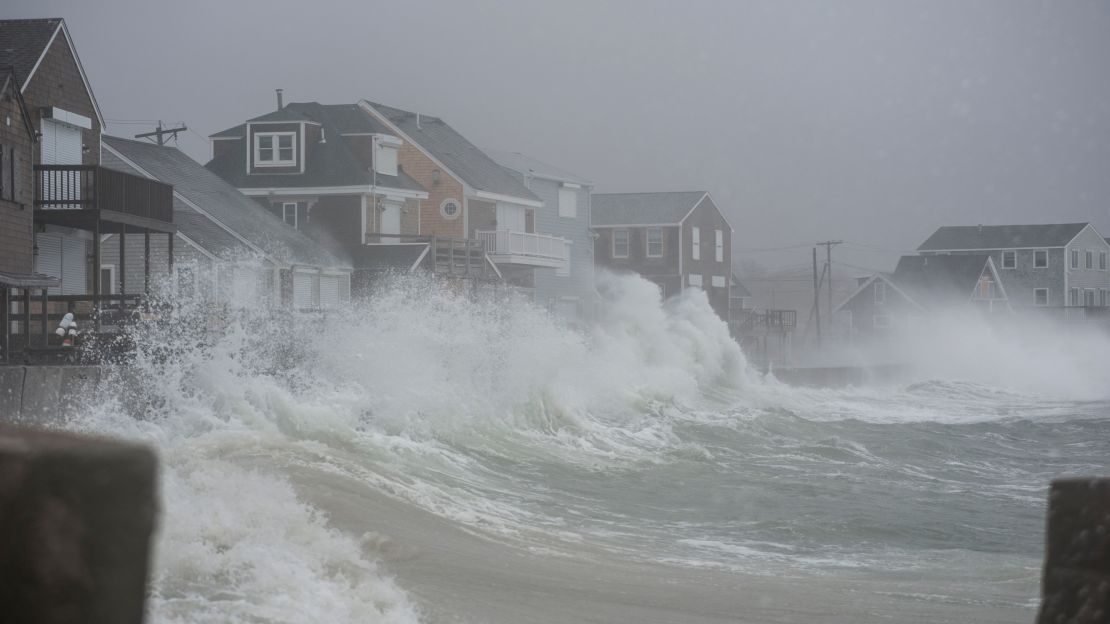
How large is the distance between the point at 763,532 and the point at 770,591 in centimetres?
330

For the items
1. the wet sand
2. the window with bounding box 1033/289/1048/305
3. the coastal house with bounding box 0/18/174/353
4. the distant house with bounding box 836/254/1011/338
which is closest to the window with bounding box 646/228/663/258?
the distant house with bounding box 836/254/1011/338

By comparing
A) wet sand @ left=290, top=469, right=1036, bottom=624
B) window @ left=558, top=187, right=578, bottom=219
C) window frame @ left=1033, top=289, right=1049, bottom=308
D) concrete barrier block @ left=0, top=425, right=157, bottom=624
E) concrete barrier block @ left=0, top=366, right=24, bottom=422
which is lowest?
wet sand @ left=290, top=469, right=1036, bottom=624

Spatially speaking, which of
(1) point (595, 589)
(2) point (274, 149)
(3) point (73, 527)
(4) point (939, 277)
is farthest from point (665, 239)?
(3) point (73, 527)

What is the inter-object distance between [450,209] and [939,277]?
1550 inches

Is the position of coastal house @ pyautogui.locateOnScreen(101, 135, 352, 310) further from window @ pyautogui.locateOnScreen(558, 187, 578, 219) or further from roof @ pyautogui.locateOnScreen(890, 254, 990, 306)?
roof @ pyautogui.locateOnScreen(890, 254, 990, 306)

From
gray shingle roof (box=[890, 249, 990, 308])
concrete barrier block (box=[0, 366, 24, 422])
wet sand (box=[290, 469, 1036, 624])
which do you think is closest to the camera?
wet sand (box=[290, 469, 1036, 624])

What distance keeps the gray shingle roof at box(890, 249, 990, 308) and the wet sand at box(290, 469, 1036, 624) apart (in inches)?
2517

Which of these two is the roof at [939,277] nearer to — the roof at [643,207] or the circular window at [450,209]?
the roof at [643,207]

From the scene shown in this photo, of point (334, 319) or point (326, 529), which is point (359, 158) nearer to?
point (334, 319)

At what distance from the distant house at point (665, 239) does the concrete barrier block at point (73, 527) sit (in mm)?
59273

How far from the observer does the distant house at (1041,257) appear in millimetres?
78688

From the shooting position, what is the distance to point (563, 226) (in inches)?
2162

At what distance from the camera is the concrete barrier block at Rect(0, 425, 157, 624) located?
3.90 feet

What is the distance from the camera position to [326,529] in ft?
31.7
